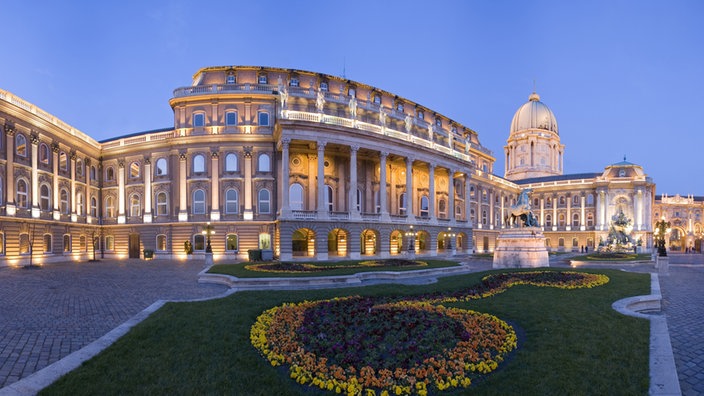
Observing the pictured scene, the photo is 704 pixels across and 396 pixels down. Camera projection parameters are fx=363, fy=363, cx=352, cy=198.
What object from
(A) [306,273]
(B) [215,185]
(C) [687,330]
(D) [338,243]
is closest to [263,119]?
(B) [215,185]

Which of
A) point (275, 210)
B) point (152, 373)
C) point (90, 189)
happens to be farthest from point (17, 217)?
point (152, 373)

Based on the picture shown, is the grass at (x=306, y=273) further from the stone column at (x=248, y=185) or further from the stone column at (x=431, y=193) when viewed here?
the stone column at (x=431, y=193)

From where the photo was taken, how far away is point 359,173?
49.3 meters

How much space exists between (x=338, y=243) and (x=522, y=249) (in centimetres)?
2235

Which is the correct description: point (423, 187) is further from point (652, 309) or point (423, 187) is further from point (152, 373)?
point (152, 373)

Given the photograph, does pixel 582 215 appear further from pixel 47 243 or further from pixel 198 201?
pixel 47 243

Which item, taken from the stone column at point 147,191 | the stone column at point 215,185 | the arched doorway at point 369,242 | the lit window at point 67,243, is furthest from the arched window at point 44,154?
the arched doorway at point 369,242

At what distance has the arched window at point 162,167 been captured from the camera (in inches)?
1777

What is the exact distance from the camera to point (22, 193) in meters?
34.7

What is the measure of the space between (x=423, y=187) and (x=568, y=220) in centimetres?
5766

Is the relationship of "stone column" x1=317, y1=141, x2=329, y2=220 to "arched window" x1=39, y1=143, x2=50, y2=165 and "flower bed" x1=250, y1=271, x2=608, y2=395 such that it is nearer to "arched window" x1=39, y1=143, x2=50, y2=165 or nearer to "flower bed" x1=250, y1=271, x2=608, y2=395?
"flower bed" x1=250, y1=271, x2=608, y2=395

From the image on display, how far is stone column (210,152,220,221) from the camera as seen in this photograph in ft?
141

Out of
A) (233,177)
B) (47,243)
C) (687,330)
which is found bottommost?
(47,243)

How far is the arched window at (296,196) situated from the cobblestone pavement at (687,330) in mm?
34573
